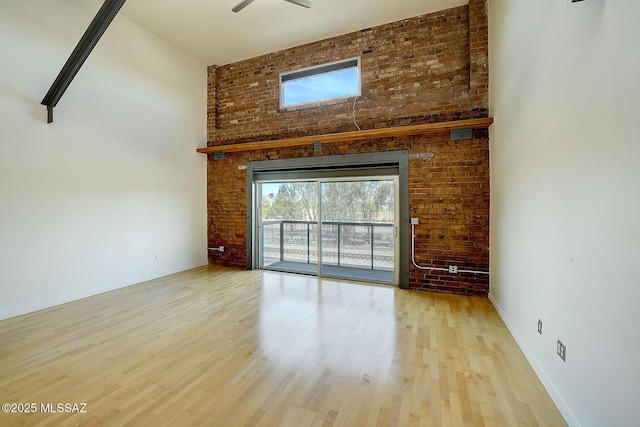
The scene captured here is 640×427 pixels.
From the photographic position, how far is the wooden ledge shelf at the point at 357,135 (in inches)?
153

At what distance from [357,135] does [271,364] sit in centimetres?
357

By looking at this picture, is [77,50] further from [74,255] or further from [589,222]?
[589,222]

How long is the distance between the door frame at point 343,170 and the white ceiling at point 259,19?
7.34 ft

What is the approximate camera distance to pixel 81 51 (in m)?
3.20

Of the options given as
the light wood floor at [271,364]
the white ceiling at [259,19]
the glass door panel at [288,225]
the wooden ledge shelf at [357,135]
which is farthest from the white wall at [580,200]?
the glass door panel at [288,225]

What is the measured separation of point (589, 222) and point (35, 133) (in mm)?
5648

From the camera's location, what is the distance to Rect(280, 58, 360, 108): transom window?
493cm

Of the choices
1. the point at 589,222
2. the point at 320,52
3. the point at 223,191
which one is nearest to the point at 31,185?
the point at 223,191

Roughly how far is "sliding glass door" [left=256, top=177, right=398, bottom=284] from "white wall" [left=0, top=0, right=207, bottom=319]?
1.69 meters

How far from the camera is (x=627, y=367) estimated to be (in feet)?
3.95

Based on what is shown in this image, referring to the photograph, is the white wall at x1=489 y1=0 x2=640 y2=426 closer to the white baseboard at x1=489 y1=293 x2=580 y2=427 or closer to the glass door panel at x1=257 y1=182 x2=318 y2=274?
the white baseboard at x1=489 y1=293 x2=580 y2=427

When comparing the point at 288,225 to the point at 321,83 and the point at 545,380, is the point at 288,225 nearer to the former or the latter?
the point at 321,83

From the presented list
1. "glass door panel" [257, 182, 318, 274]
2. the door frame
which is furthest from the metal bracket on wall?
"glass door panel" [257, 182, 318, 274]

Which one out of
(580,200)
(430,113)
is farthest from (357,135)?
(580,200)
